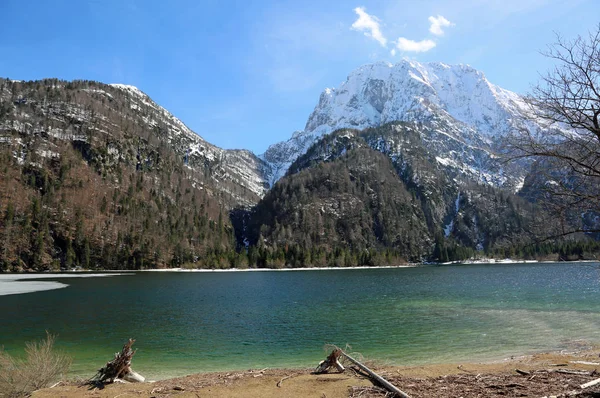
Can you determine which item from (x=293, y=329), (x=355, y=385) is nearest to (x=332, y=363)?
(x=355, y=385)

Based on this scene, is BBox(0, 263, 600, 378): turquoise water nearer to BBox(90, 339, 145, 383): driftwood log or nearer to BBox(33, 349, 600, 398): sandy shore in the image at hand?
BBox(90, 339, 145, 383): driftwood log

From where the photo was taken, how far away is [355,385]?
11.8 meters

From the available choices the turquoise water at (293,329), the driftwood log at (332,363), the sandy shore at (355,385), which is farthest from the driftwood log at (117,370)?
the driftwood log at (332,363)

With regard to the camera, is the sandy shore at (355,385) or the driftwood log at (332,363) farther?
the driftwood log at (332,363)

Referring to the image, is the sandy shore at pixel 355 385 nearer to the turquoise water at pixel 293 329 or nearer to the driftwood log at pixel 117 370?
the driftwood log at pixel 117 370

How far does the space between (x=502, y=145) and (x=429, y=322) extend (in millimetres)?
26733

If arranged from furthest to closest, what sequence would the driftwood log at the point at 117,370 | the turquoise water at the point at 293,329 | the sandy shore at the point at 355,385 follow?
1. the turquoise water at the point at 293,329
2. the driftwood log at the point at 117,370
3. the sandy shore at the point at 355,385

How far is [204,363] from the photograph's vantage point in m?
22.0

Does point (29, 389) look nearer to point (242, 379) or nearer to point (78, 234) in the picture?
point (242, 379)

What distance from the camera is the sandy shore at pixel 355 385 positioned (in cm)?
1017

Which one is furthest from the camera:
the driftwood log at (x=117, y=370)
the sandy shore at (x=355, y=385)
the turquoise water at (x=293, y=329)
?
the turquoise water at (x=293, y=329)

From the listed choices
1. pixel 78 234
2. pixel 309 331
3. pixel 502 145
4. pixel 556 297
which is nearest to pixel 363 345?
pixel 309 331

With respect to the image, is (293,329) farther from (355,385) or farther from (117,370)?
(355,385)

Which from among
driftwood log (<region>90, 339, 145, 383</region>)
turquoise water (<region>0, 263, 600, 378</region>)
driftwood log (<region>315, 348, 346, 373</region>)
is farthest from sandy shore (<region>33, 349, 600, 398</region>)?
turquoise water (<region>0, 263, 600, 378</region>)
